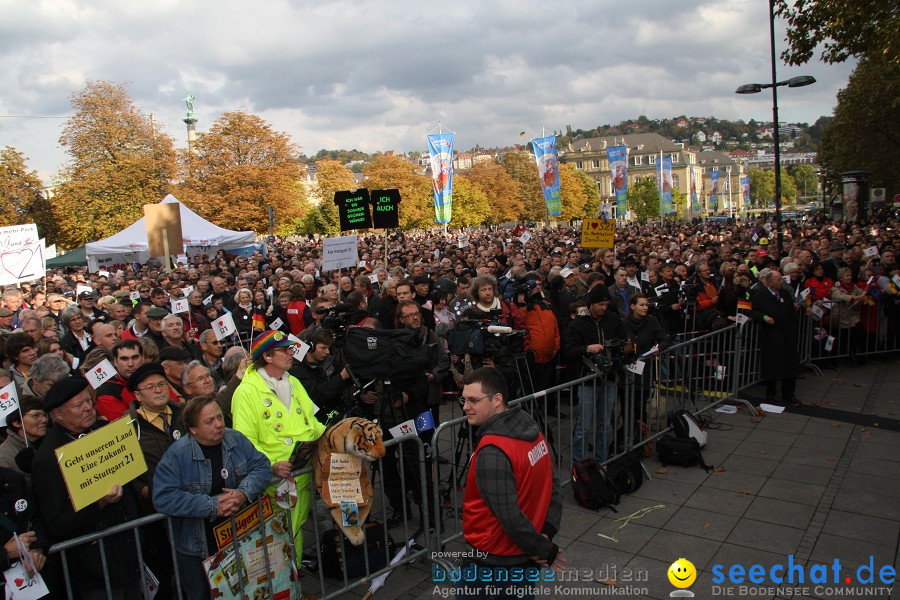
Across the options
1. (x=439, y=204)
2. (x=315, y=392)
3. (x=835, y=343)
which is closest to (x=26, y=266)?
(x=315, y=392)

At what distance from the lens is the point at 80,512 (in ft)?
11.0

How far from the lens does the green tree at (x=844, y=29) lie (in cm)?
1018

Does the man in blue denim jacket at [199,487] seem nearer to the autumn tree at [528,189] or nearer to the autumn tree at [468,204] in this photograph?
the autumn tree at [468,204]

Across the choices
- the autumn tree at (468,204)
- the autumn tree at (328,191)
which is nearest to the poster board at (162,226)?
the autumn tree at (468,204)

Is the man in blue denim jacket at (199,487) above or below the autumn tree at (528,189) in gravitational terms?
below

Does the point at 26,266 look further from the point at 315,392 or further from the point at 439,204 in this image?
the point at 439,204

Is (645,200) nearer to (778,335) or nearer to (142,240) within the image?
(142,240)

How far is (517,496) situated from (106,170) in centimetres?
4260

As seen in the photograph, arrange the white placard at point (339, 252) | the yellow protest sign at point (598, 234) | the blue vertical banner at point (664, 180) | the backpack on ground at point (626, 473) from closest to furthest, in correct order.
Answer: the backpack on ground at point (626, 473) → the white placard at point (339, 252) → the yellow protest sign at point (598, 234) → the blue vertical banner at point (664, 180)

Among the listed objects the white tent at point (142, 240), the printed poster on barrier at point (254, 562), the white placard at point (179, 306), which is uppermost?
the white tent at point (142, 240)

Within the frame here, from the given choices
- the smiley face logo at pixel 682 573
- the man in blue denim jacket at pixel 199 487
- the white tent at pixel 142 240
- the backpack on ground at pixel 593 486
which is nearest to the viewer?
the man in blue denim jacket at pixel 199 487

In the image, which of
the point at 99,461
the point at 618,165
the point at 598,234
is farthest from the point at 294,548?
the point at 618,165

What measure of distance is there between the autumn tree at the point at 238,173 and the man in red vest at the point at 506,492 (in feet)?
133

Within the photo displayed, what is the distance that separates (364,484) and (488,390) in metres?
1.58
